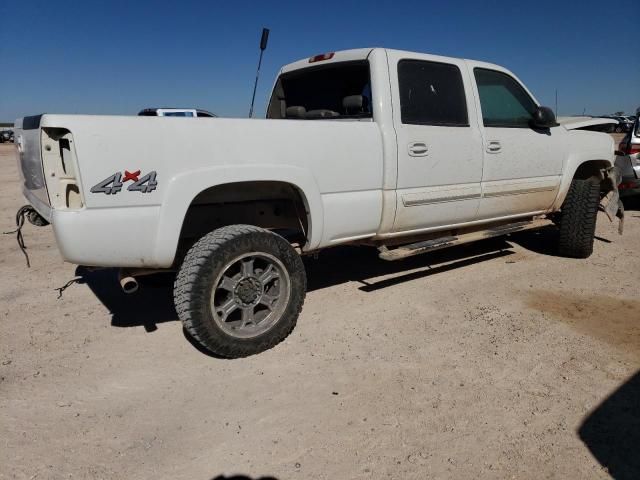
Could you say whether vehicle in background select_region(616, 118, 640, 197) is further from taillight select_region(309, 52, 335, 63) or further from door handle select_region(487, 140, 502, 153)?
taillight select_region(309, 52, 335, 63)

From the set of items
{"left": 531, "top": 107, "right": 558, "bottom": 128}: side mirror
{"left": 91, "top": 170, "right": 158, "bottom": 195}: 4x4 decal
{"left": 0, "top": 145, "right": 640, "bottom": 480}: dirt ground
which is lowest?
{"left": 0, "top": 145, "right": 640, "bottom": 480}: dirt ground

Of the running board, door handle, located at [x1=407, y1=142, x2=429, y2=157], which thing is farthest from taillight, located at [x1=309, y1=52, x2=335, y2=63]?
the running board

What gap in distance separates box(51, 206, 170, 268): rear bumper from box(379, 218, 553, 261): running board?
180cm

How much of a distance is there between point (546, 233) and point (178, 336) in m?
5.29

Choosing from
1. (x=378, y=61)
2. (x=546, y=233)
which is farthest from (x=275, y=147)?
(x=546, y=233)

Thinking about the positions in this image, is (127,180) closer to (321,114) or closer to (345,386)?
(345,386)

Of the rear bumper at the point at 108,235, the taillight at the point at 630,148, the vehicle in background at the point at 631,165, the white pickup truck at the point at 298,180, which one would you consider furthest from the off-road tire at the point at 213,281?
the taillight at the point at 630,148

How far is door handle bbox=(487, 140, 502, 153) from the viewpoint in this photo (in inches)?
173

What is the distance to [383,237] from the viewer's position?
3969 millimetres

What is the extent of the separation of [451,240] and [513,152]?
1.04m

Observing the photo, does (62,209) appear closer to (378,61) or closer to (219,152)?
(219,152)

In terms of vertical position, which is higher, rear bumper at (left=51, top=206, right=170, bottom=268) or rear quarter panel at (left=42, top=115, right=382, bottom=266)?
rear quarter panel at (left=42, top=115, right=382, bottom=266)

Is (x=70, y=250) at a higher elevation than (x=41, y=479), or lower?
higher

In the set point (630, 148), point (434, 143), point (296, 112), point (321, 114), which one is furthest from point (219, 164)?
point (630, 148)
